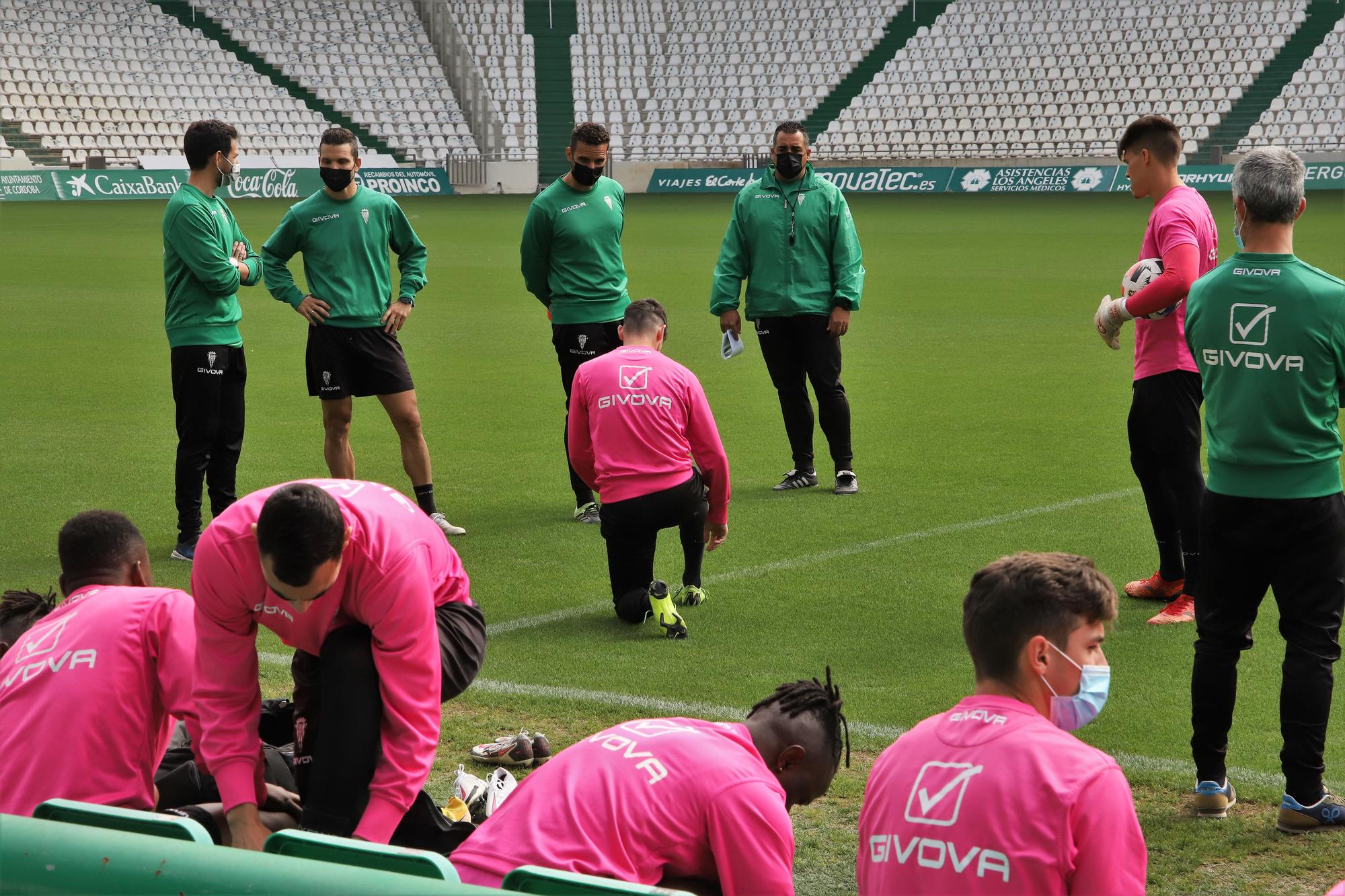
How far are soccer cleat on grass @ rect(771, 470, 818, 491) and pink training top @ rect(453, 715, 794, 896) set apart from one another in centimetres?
625

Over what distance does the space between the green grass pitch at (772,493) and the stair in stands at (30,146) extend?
19289 mm

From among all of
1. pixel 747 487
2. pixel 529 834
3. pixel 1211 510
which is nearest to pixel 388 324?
pixel 747 487

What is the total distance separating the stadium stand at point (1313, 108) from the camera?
38375mm

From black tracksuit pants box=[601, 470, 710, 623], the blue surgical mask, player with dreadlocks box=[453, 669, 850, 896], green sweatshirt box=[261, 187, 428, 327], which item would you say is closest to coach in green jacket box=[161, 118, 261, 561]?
green sweatshirt box=[261, 187, 428, 327]

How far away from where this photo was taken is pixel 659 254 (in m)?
23.5

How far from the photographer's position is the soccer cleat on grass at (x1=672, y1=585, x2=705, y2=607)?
22.0 feet

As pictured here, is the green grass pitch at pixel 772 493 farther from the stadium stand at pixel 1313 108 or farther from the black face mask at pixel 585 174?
the stadium stand at pixel 1313 108

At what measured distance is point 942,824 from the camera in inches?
95.3

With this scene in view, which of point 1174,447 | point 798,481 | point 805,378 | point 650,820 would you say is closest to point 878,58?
point 805,378

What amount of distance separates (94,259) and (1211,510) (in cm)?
2162

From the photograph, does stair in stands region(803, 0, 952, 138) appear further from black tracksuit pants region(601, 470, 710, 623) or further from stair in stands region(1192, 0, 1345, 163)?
black tracksuit pants region(601, 470, 710, 623)

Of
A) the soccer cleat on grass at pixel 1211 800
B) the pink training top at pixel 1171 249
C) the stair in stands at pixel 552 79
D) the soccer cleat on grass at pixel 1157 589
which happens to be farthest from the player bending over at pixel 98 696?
the stair in stands at pixel 552 79

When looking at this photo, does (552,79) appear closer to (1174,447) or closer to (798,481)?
(798,481)

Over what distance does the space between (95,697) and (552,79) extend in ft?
146
